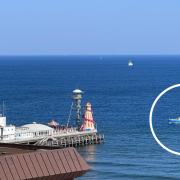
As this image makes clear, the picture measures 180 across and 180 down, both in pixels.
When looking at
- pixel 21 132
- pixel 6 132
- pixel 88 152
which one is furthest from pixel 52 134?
pixel 88 152

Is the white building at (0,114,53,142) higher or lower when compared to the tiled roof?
higher

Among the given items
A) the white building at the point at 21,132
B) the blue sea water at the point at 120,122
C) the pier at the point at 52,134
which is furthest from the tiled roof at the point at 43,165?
the pier at the point at 52,134

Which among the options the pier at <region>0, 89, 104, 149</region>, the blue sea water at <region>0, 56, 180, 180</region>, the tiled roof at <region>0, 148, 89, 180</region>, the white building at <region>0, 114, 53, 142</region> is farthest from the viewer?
the pier at <region>0, 89, 104, 149</region>

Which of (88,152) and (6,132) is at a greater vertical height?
(6,132)

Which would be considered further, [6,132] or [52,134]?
[52,134]

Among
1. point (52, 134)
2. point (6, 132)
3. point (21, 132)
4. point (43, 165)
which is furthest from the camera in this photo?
point (52, 134)

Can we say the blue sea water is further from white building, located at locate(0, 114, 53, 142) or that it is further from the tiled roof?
the tiled roof

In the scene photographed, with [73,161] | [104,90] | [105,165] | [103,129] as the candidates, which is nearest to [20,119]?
[103,129]

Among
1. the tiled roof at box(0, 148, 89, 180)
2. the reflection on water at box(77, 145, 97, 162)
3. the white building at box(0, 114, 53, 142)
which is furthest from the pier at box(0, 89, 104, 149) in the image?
the tiled roof at box(0, 148, 89, 180)

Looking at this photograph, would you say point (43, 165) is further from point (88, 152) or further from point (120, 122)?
point (120, 122)
